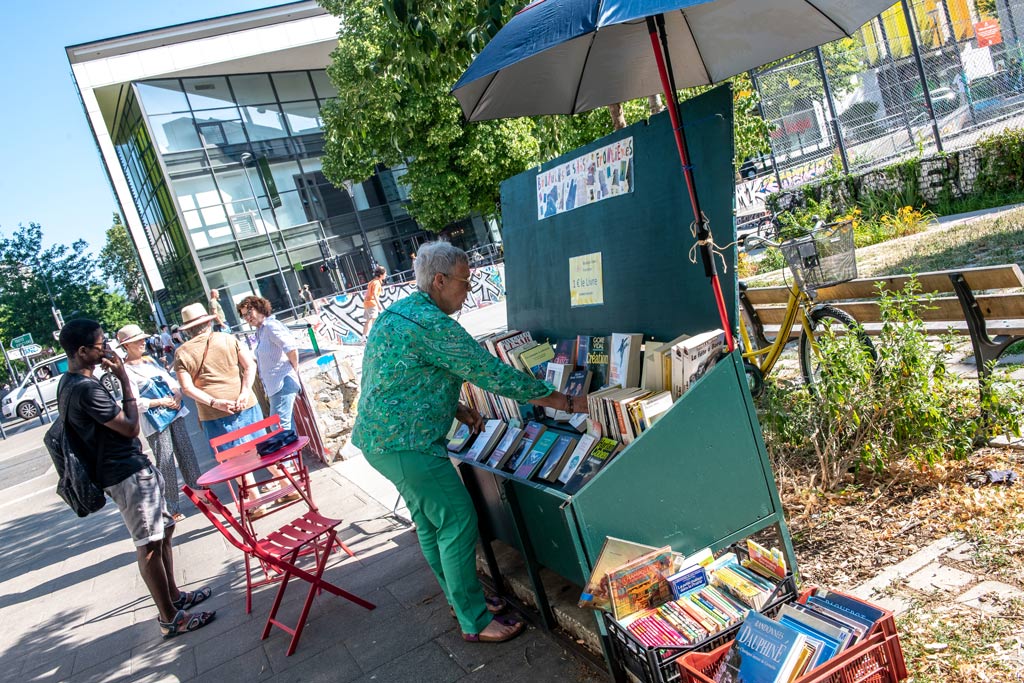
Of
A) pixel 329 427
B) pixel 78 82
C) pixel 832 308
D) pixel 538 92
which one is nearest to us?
pixel 538 92

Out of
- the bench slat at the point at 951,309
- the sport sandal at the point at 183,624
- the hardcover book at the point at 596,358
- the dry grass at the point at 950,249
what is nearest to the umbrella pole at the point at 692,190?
the hardcover book at the point at 596,358

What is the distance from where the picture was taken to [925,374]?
3809 millimetres

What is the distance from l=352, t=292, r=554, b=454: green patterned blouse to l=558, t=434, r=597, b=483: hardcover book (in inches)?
10.5

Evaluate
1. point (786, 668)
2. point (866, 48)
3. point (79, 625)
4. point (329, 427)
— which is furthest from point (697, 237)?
point (866, 48)

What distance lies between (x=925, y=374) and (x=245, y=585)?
4502 millimetres

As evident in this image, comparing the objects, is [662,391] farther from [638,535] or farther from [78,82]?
[78,82]

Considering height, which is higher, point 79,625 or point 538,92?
point 538,92

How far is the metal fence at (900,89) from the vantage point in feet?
36.9

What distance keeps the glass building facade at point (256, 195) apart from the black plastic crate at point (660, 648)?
2952cm

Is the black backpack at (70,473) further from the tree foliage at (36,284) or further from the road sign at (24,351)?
the tree foliage at (36,284)

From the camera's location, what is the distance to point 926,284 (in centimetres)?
441

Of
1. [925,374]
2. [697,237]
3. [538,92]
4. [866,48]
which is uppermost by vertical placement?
[866,48]

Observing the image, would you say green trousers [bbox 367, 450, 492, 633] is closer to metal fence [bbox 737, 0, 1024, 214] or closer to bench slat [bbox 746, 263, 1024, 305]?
bench slat [bbox 746, 263, 1024, 305]

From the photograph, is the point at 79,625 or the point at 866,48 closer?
the point at 79,625
